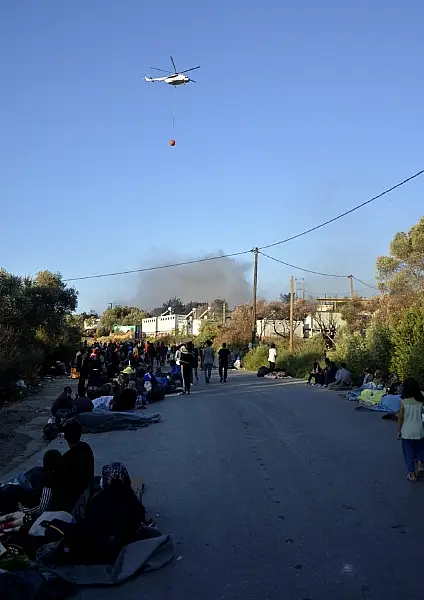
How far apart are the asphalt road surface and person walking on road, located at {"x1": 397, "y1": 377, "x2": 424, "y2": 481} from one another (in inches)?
10.0

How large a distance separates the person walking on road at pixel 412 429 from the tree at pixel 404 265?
29.8 meters

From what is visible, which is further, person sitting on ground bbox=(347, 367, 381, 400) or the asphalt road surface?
person sitting on ground bbox=(347, 367, 381, 400)

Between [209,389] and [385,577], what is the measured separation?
19.3 meters

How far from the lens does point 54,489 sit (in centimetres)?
626

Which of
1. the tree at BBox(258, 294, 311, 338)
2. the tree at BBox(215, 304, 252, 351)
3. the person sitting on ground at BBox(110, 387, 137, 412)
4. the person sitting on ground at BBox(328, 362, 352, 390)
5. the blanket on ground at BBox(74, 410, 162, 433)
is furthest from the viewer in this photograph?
the tree at BBox(258, 294, 311, 338)

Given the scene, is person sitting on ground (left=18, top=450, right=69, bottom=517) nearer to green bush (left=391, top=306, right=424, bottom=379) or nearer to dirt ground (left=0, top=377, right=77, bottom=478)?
dirt ground (left=0, top=377, right=77, bottom=478)

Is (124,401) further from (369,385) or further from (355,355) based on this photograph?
(355,355)

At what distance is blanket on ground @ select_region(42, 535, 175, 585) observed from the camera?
5125 millimetres

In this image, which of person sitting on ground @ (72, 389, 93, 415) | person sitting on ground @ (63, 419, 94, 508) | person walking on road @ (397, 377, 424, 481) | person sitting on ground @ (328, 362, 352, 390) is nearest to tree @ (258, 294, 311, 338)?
person sitting on ground @ (328, 362, 352, 390)

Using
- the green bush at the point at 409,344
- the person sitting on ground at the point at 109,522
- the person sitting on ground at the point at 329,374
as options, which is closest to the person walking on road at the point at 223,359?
the person sitting on ground at the point at 329,374

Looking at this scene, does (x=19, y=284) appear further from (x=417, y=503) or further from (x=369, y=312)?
(x=417, y=503)

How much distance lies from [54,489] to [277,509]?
256cm

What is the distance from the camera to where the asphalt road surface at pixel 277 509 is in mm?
5023

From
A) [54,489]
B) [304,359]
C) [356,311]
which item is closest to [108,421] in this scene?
[54,489]
